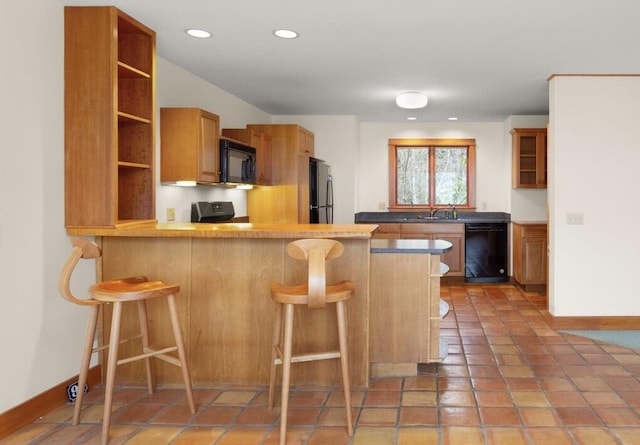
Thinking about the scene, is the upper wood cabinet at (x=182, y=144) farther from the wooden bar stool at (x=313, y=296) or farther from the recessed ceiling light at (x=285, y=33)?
the wooden bar stool at (x=313, y=296)

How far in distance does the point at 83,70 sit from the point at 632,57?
151 inches

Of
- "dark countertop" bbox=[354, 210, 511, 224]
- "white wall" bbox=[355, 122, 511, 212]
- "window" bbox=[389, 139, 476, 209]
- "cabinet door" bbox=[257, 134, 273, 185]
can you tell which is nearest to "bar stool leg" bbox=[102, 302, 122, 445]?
"cabinet door" bbox=[257, 134, 273, 185]

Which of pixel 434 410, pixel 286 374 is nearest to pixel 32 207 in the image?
pixel 286 374

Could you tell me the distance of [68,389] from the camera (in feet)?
9.52

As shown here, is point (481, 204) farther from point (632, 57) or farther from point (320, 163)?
point (632, 57)

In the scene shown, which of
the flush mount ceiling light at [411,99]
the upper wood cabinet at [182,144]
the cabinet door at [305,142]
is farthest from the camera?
the cabinet door at [305,142]

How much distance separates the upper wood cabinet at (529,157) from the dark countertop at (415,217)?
0.53 meters

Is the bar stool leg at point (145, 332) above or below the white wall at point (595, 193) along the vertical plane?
below

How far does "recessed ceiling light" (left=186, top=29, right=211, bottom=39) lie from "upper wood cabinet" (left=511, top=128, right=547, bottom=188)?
4.62m

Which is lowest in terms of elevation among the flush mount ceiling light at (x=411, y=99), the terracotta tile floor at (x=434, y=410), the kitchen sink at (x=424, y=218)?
the terracotta tile floor at (x=434, y=410)

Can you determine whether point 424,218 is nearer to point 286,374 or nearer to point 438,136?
point 438,136

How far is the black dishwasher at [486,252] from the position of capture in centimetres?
691

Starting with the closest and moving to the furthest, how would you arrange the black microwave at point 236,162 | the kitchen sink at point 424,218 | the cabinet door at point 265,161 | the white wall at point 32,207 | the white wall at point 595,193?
the white wall at point 32,207 < the black microwave at point 236,162 < the white wall at point 595,193 < the cabinet door at point 265,161 < the kitchen sink at point 424,218

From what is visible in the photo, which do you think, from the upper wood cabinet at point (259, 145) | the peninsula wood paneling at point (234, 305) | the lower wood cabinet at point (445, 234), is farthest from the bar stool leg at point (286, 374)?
the lower wood cabinet at point (445, 234)
